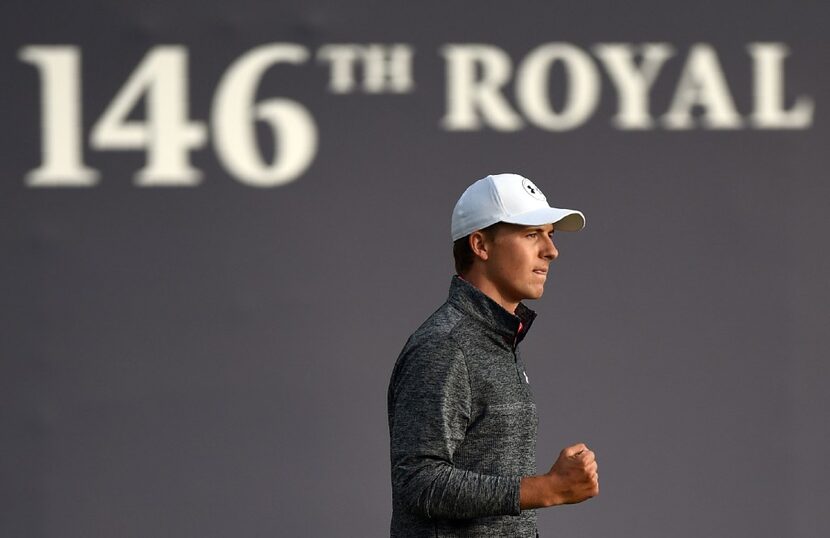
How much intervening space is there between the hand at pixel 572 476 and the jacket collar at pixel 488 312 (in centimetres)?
25

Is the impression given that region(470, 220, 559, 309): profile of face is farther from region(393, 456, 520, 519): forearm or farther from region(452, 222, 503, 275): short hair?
region(393, 456, 520, 519): forearm

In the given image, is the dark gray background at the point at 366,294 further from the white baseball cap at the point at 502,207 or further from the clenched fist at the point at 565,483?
the clenched fist at the point at 565,483

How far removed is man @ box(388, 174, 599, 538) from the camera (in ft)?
7.32

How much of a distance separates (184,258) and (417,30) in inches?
36.0

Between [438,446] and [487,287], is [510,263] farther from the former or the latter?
[438,446]

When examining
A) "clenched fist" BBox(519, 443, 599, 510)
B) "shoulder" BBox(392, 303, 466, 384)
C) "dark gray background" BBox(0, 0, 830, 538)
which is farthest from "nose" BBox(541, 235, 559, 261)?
"dark gray background" BBox(0, 0, 830, 538)

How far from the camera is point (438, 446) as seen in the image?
7.37ft

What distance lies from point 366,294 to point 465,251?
61.1 inches

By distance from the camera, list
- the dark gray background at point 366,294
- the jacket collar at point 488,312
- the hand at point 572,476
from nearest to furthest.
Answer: the hand at point 572,476 → the jacket collar at point 488,312 → the dark gray background at point 366,294

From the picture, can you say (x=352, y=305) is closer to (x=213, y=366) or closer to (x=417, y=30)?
(x=213, y=366)

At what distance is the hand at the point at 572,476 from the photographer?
87.0 inches

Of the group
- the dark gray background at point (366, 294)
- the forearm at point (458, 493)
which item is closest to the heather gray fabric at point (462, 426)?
Answer: the forearm at point (458, 493)

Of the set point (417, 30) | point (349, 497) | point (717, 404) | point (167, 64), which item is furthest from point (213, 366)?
point (717, 404)

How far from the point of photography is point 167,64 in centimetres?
398
